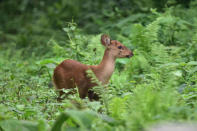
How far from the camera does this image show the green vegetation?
3648 millimetres

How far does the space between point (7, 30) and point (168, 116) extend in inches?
473

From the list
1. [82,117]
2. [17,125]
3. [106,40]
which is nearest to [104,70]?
[106,40]

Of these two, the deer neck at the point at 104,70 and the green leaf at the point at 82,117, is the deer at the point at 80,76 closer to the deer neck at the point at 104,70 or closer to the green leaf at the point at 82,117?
the deer neck at the point at 104,70

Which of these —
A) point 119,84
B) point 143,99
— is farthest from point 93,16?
point 143,99

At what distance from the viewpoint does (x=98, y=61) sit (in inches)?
297

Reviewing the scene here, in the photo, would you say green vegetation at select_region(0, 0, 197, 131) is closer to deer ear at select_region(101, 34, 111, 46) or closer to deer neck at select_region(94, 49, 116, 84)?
deer neck at select_region(94, 49, 116, 84)

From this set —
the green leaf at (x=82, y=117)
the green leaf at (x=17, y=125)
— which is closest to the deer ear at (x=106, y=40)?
the green leaf at (x=17, y=125)

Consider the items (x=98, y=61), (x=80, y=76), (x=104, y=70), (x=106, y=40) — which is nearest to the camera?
(x=80, y=76)

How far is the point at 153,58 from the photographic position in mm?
7125

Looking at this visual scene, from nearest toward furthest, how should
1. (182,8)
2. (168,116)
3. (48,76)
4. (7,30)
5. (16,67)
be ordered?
(168,116) → (48,76) → (16,67) → (182,8) → (7,30)

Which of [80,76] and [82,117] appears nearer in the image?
[82,117]

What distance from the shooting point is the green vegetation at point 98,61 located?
12.0ft

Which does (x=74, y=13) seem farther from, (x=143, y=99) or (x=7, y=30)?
A: (x=143, y=99)

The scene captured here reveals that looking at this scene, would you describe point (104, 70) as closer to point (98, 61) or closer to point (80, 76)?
point (80, 76)
